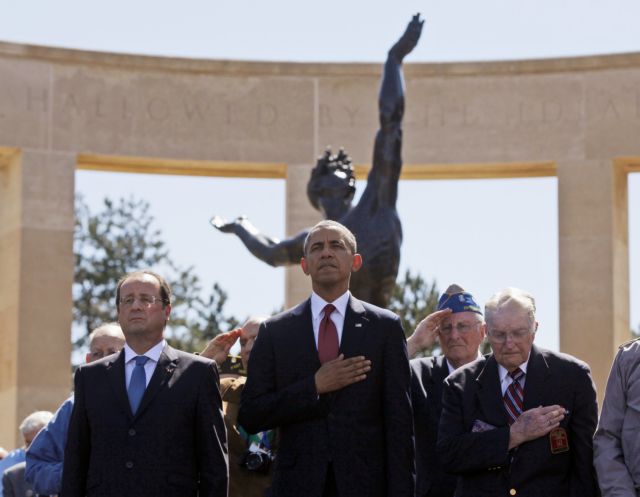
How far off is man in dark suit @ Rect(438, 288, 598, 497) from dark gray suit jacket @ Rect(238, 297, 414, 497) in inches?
25.7

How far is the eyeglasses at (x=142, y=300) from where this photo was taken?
8609 mm

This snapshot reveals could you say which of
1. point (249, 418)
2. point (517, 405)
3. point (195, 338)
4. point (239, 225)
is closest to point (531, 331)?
point (517, 405)

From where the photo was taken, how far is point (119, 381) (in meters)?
8.62

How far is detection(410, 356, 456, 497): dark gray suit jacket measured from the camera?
1006 cm

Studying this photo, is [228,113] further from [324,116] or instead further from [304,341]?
[304,341]

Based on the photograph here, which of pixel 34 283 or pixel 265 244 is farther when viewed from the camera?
pixel 34 283

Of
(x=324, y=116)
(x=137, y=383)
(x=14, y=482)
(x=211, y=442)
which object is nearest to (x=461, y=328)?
(x=211, y=442)

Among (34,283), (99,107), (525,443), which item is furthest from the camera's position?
(99,107)

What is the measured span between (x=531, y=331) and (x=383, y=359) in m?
1.00

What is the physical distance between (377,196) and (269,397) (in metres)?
9.57

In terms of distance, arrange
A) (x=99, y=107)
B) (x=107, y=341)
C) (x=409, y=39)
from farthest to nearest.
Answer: (x=99, y=107)
(x=409, y=39)
(x=107, y=341)

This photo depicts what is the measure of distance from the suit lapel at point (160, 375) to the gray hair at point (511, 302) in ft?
6.20

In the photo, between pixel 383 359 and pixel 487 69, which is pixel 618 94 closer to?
pixel 487 69

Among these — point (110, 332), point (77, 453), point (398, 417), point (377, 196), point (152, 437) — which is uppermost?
point (377, 196)
